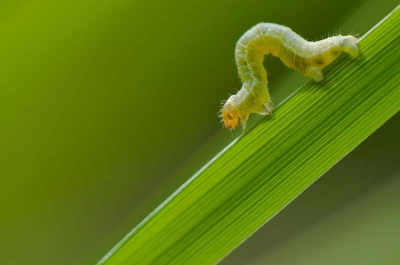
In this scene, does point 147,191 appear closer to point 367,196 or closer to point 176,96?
point 176,96

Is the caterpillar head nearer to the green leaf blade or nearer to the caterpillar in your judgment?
the caterpillar

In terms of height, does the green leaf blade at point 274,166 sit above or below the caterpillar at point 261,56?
below

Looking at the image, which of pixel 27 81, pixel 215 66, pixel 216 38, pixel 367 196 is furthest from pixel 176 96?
pixel 367 196

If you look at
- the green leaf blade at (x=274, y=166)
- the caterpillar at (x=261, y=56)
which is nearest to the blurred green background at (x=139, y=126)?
the caterpillar at (x=261, y=56)

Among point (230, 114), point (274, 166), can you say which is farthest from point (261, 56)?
point (274, 166)

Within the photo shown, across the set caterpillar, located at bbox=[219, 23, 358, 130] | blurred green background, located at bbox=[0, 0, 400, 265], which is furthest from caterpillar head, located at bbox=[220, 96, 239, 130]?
blurred green background, located at bbox=[0, 0, 400, 265]

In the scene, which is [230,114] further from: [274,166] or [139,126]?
[139,126]

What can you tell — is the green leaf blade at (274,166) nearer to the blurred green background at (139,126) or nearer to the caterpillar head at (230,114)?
the caterpillar head at (230,114)
